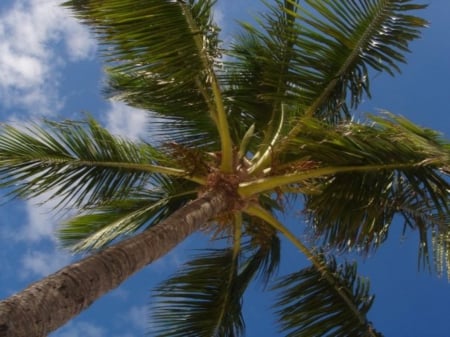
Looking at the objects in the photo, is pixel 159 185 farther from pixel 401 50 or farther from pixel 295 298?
pixel 401 50

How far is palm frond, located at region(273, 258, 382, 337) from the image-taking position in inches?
275

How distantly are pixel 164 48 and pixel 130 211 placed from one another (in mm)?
2393

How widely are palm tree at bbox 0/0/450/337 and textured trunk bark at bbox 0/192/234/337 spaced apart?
0.28 ft

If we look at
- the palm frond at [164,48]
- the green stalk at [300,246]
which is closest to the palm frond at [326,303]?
the green stalk at [300,246]

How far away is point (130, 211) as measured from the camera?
8.08 meters

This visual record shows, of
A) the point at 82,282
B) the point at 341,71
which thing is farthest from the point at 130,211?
the point at 82,282

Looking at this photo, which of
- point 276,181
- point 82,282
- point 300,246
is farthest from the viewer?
point 300,246

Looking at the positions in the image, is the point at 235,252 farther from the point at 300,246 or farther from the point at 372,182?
the point at 372,182

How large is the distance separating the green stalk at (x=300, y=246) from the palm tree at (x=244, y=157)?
19 mm

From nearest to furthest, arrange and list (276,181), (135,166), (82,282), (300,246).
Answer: (82,282), (276,181), (135,166), (300,246)

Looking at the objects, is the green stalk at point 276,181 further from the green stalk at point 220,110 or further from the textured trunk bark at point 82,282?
the textured trunk bark at point 82,282

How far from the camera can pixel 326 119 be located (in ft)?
24.5

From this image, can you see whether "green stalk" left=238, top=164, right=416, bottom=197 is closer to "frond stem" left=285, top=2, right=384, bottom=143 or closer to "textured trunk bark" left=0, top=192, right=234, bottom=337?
"frond stem" left=285, top=2, right=384, bottom=143

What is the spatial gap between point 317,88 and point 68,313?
4.31m
